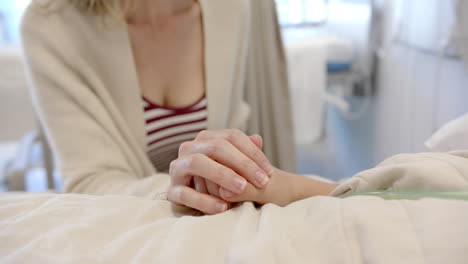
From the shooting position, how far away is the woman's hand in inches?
16.1

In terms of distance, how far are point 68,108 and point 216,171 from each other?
37 cm

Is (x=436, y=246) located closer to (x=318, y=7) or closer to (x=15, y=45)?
(x=318, y=7)

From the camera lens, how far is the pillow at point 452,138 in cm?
51

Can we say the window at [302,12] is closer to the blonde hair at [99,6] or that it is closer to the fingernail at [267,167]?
the blonde hair at [99,6]

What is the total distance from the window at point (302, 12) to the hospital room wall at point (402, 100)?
20cm

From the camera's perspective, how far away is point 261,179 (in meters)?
0.42

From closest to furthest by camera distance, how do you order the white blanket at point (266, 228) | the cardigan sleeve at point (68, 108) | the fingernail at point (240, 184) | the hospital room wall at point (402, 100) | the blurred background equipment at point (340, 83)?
1. the white blanket at point (266, 228)
2. the fingernail at point (240, 184)
3. the cardigan sleeve at point (68, 108)
4. the hospital room wall at point (402, 100)
5. the blurred background equipment at point (340, 83)

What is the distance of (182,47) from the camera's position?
0.78m

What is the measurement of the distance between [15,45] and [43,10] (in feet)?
2.55

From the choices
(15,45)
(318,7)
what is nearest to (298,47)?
(318,7)

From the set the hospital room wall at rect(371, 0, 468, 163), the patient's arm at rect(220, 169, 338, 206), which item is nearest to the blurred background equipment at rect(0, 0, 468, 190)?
the hospital room wall at rect(371, 0, 468, 163)

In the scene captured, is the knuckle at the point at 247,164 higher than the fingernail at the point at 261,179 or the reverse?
higher

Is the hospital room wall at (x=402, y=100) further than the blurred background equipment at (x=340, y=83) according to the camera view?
No

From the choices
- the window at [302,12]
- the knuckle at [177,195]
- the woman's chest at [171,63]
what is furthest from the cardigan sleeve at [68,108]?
the window at [302,12]
